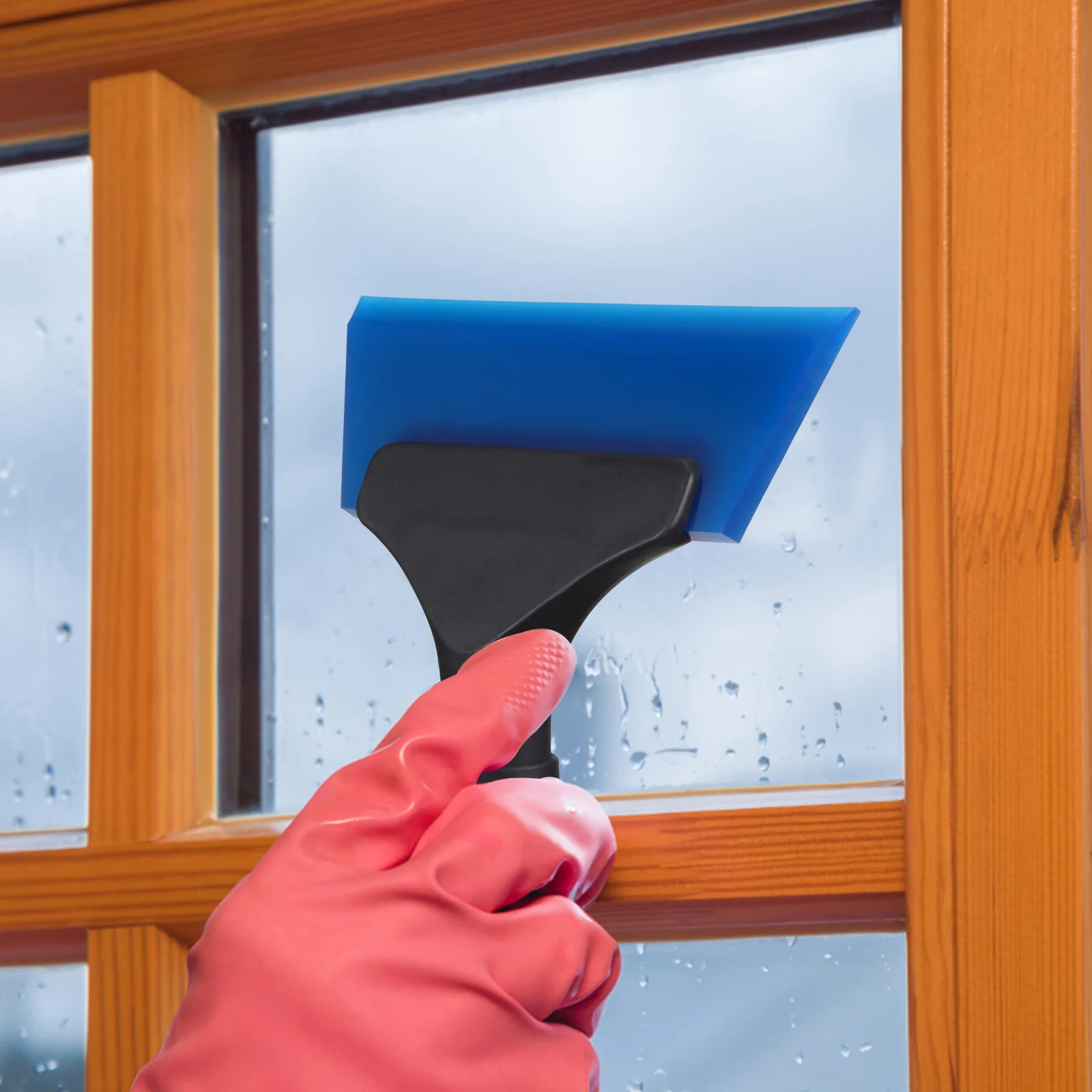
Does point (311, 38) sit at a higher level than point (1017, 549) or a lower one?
higher

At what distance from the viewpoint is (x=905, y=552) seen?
2.11 feet

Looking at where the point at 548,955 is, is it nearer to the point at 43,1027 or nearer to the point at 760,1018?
the point at 760,1018

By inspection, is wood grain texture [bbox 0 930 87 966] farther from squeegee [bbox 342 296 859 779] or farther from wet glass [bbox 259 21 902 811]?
squeegee [bbox 342 296 859 779]

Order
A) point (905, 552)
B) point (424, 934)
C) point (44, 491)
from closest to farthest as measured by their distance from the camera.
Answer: point (424, 934), point (905, 552), point (44, 491)

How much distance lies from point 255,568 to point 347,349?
0.23 m

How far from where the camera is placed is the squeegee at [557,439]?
634 millimetres

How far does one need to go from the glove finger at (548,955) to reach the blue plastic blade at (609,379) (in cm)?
22

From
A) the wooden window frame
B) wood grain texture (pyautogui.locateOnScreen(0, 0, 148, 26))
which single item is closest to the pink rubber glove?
the wooden window frame

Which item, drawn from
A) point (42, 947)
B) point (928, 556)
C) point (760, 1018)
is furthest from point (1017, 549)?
point (42, 947)

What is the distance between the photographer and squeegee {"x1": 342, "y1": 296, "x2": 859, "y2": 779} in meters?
0.63

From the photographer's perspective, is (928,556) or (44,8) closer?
(928,556)

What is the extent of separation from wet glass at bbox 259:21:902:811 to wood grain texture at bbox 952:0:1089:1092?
11 centimetres

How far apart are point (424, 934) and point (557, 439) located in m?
0.28

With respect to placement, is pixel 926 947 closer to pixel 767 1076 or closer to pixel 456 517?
pixel 767 1076
